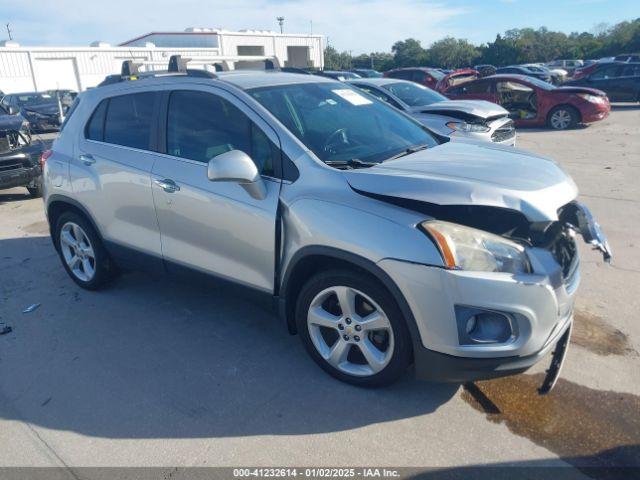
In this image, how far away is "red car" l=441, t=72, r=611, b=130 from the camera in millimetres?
13625

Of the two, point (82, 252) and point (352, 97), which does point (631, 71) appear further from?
point (82, 252)

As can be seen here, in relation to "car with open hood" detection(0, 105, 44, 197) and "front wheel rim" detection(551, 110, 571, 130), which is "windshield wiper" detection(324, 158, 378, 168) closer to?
"car with open hood" detection(0, 105, 44, 197)

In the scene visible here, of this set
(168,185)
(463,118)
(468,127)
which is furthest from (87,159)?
(463,118)

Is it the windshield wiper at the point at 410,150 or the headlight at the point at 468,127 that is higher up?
the windshield wiper at the point at 410,150

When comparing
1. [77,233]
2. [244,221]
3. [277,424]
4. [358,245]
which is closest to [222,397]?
[277,424]

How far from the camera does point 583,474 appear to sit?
8.04 feet

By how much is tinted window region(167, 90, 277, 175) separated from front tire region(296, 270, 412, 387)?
0.84 m

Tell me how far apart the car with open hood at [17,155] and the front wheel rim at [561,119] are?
40.2 ft

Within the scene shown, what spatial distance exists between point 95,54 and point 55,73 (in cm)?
299

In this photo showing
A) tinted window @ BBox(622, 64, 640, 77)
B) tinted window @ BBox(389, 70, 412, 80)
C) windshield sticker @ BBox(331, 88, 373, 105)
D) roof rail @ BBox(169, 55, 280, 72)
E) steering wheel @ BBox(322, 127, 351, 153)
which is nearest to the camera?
steering wheel @ BBox(322, 127, 351, 153)

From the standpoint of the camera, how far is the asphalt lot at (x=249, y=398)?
2686 millimetres

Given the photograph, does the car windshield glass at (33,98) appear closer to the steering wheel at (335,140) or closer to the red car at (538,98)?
the red car at (538,98)

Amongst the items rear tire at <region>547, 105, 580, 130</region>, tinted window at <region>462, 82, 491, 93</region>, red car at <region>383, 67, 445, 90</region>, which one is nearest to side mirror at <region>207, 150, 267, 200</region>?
tinted window at <region>462, 82, 491, 93</region>

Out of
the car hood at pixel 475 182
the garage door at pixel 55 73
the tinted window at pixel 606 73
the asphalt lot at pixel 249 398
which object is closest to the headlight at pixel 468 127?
the asphalt lot at pixel 249 398
